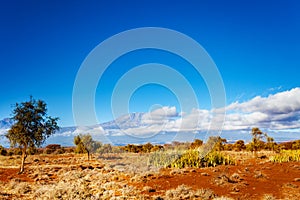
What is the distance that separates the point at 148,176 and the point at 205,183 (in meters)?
4.49

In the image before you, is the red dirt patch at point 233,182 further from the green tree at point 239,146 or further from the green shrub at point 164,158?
the green tree at point 239,146

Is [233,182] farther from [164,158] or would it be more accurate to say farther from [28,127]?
[28,127]

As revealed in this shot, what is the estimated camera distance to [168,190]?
48.1 feet

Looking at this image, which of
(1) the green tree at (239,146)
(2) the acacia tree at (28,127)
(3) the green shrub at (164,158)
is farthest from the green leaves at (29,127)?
(1) the green tree at (239,146)

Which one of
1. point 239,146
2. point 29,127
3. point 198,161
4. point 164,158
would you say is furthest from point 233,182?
point 239,146

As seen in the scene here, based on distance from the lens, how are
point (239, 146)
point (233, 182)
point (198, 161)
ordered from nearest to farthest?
point (233, 182), point (198, 161), point (239, 146)

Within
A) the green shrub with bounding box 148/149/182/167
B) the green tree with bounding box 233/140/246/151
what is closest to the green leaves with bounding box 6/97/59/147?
the green shrub with bounding box 148/149/182/167

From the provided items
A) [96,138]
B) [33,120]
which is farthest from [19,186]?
[96,138]

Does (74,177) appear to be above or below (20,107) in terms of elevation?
below

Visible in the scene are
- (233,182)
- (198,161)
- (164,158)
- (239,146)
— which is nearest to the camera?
(233,182)

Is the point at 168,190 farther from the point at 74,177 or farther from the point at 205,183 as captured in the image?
the point at 74,177

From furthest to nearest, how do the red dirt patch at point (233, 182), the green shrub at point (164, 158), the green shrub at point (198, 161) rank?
the green shrub at point (164, 158)
the green shrub at point (198, 161)
the red dirt patch at point (233, 182)

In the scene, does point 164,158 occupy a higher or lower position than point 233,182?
higher

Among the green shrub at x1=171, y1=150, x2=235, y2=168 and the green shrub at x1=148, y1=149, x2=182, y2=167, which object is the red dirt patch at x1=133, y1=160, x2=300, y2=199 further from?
the green shrub at x1=148, y1=149, x2=182, y2=167
